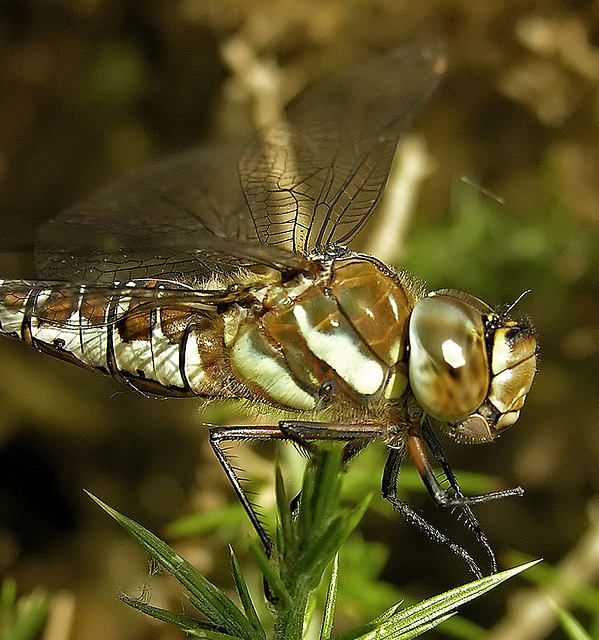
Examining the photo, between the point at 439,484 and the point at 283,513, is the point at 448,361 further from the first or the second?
the point at 283,513

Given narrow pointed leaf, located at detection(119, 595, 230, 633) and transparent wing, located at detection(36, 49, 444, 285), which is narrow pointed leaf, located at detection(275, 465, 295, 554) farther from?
transparent wing, located at detection(36, 49, 444, 285)

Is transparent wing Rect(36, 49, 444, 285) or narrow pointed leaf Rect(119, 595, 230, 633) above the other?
transparent wing Rect(36, 49, 444, 285)

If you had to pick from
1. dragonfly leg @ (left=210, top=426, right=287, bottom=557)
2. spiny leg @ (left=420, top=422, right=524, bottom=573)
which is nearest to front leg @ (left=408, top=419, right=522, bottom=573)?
spiny leg @ (left=420, top=422, right=524, bottom=573)

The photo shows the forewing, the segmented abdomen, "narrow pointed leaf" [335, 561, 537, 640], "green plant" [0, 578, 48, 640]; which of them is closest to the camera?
"narrow pointed leaf" [335, 561, 537, 640]

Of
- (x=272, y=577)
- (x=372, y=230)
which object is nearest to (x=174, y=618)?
(x=272, y=577)

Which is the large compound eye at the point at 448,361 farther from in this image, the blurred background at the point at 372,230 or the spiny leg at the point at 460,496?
the blurred background at the point at 372,230

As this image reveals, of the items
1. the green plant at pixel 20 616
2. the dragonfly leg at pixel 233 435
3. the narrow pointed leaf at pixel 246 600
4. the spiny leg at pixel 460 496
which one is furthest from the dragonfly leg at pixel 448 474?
the green plant at pixel 20 616

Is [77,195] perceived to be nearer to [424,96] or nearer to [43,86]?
[43,86]
